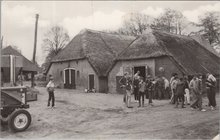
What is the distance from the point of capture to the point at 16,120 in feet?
30.7

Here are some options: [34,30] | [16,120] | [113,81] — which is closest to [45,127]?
[16,120]

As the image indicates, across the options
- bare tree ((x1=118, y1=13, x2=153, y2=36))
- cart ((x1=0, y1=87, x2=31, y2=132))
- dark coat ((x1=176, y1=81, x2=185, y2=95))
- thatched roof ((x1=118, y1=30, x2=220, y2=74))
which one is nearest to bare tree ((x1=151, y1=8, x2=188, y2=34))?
bare tree ((x1=118, y1=13, x2=153, y2=36))

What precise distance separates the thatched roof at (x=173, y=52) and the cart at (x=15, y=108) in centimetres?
1218

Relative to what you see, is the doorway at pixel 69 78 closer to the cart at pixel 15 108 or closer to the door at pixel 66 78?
the door at pixel 66 78

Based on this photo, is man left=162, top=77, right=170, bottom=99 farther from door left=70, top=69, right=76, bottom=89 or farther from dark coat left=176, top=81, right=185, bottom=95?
door left=70, top=69, right=76, bottom=89

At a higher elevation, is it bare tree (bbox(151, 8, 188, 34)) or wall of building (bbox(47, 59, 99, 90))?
bare tree (bbox(151, 8, 188, 34))

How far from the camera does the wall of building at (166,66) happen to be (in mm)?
19695

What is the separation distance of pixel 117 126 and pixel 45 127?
2.49m

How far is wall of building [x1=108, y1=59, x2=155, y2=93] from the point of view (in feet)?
69.0

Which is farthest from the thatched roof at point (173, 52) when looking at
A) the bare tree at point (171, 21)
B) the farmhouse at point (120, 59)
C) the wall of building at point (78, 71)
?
the bare tree at point (171, 21)

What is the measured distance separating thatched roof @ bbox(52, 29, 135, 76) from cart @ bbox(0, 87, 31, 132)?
565 inches

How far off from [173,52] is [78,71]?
964 cm

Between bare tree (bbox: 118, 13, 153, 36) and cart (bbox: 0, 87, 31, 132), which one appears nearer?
cart (bbox: 0, 87, 31, 132)

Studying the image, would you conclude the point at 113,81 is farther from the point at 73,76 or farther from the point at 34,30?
the point at 34,30
